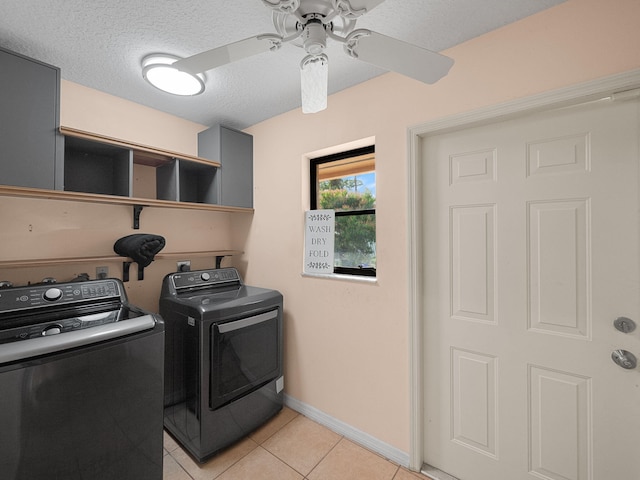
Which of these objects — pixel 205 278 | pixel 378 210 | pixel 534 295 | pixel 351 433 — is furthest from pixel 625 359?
pixel 205 278

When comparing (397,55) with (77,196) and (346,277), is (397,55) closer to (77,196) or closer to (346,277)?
(346,277)

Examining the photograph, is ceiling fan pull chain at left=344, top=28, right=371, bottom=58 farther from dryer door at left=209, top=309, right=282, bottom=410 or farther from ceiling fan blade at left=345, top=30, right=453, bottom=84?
dryer door at left=209, top=309, right=282, bottom=410

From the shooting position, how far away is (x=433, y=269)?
159cm

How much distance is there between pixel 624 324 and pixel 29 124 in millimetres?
2920

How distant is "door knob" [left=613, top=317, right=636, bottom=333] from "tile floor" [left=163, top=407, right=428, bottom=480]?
1.23 metres

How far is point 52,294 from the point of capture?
144 cm

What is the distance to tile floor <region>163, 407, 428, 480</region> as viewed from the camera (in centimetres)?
156

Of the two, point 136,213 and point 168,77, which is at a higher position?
point 168,77

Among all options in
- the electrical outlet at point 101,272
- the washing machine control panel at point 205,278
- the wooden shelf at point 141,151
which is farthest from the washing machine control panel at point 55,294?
the wooden shelf at point 141,151

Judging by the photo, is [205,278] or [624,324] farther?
[205,278]

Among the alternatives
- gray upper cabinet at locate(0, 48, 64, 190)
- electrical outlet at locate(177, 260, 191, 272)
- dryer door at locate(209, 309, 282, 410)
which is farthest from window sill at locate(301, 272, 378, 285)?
gray upper cabinet at locate(0, 48, 64, 190)

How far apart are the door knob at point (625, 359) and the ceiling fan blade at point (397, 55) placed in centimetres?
134

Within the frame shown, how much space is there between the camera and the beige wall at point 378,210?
1.22 metres

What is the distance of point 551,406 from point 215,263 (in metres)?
2.42
